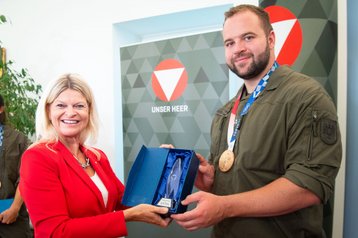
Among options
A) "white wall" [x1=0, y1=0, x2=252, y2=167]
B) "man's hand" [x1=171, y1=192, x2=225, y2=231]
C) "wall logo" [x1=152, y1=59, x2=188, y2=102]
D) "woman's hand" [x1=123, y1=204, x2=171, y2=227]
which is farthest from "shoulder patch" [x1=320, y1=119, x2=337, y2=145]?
"white wall" [x1=0, y1=0, x2=252, y2=167]

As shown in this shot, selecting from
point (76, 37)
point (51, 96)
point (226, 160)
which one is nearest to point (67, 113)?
point (51, 96)

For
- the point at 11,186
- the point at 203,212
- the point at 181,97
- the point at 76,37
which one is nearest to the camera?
the point at 203,212

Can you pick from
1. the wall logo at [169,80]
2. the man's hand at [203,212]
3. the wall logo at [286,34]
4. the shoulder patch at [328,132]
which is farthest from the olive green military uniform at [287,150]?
the wall logo at [169,80]

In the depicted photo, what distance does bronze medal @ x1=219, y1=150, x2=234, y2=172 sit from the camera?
53.6 inches

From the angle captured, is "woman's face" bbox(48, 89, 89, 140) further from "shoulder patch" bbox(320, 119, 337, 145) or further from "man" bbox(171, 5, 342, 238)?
"shoulder patch" bbox(320, 119, 337, 145)

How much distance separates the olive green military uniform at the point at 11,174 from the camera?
97.0 inches

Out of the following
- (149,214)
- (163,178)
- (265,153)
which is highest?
(265,153)

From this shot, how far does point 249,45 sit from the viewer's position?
1394 mm

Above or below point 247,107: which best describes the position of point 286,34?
above

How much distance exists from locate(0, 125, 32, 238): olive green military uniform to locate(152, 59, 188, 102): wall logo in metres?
1.27

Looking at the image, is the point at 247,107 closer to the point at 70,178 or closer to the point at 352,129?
the point at 70,178

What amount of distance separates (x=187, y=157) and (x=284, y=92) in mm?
503

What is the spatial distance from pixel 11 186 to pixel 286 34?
2.41 m

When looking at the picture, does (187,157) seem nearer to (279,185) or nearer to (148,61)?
(279,185)
